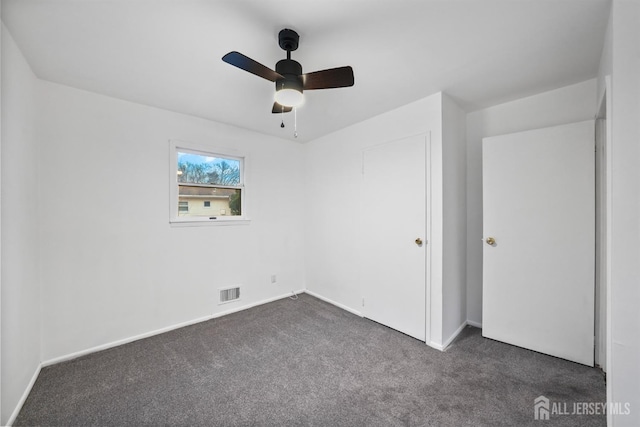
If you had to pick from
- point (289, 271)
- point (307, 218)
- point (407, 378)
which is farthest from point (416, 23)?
point (289, 271)

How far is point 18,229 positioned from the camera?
1819 mm

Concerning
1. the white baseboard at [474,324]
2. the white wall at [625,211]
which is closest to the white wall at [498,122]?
the white baseboard at [474,324]

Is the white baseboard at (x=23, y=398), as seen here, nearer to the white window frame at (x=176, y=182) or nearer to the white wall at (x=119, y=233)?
the white wall at (x=119, y=233)

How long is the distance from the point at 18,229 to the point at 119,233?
0.81 m

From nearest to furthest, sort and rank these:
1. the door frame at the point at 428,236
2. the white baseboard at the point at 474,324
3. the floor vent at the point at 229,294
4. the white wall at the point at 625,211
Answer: the white wall at the point at 625,211
the door frame at the point at 428,236
the white baseboard at the point at 474,324
the floor vent at the point at 229,294

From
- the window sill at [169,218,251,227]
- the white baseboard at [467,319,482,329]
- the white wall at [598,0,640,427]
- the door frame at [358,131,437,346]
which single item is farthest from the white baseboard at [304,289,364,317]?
the white wall at [598,0,640,427]

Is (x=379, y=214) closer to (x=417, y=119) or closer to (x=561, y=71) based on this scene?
(x=417, y=119)

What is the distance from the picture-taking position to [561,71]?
7.00ft

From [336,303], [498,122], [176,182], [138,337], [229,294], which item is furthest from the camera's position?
[336,303]

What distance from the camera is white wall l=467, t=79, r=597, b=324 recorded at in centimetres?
238

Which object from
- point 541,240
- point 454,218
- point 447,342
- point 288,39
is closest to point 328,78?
point 288,39

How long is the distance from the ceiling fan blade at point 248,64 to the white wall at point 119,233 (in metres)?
1.89

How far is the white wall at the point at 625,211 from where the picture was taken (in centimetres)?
132

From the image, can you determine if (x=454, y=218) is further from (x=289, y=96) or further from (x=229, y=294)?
(x=229, y=294)
